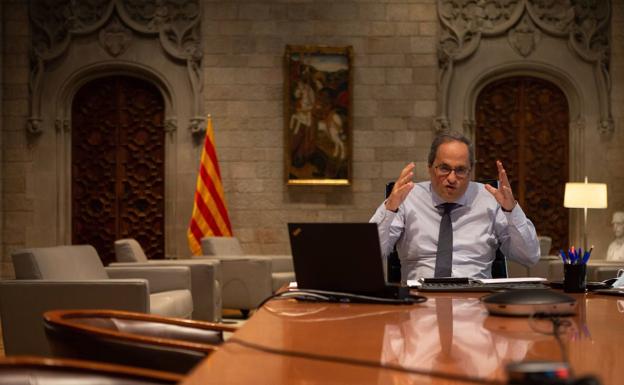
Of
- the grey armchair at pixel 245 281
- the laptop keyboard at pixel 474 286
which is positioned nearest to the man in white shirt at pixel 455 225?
the laptop keyboard at pixel 474 286

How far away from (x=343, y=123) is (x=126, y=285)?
236 inches

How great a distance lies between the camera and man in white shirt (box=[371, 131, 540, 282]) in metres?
3.54

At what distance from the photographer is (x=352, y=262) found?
2.28 m

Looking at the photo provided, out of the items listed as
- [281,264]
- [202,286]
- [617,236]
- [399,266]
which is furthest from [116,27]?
[399,266]

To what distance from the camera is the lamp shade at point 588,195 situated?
9125mm

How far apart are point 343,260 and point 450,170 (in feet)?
4.83

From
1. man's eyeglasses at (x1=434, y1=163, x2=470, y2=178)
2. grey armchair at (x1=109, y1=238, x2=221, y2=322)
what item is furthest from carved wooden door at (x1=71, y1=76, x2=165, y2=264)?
man's eyeglasses at (x1=434, y1=163, x2=470, y2=178)

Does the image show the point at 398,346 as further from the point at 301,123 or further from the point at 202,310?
the point at 301,123

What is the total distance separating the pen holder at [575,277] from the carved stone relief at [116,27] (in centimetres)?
807

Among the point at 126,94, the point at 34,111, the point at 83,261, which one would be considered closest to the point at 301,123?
the point at 126,94

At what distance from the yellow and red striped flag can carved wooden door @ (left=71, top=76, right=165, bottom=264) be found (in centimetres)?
91

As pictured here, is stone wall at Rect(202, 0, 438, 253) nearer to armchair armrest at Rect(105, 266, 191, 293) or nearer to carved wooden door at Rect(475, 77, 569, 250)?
carved wooden door at Rect(475, 77, 569, 250)

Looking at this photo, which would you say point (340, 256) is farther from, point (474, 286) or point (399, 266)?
point (399, 266)

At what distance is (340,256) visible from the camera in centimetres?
229
